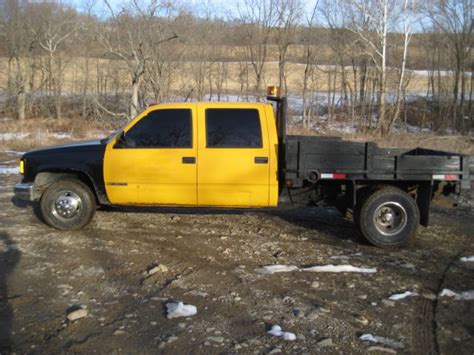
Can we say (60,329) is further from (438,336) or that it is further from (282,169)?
(282,169)

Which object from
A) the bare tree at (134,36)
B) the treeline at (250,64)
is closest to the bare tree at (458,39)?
the treeline at (250,64)

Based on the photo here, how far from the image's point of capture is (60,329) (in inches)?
164

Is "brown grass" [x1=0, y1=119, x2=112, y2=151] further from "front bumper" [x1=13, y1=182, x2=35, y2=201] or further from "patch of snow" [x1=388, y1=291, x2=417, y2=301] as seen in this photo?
"patch of snow" [x1=388, y1=291, x2=417, y2=301]

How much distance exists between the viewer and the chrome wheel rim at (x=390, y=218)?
6.73 metres

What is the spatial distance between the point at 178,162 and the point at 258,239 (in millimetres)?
1567

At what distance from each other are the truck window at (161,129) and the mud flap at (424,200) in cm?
332

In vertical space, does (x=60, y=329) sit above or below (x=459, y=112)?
below

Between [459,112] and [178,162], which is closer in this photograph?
[178,162]

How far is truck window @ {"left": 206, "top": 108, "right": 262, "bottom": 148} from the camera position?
695 centimetres

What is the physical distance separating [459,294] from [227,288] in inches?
92.9

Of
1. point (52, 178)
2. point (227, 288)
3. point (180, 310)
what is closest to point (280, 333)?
point (180, 310)

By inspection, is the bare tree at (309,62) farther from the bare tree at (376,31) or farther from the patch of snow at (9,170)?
the patch of snow at (9,170)

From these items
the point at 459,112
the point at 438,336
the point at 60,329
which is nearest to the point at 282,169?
the point at 438,336

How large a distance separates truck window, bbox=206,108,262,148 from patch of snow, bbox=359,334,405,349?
3405 mm
